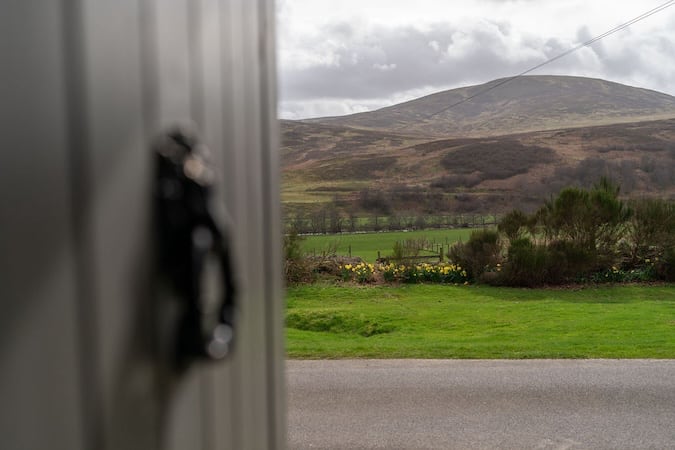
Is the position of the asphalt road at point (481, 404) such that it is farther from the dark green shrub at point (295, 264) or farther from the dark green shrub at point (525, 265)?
the dark green shrub at point (295, 264)

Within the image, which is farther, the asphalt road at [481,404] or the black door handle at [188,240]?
the asphalt road at [481,404]

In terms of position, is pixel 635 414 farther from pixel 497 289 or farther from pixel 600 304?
pixel 497 289

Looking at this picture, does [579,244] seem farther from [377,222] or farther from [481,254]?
[377,222]

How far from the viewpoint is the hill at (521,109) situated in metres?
101

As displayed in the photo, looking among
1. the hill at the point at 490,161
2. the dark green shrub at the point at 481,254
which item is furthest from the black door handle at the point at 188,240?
the hill at the point at 490,161

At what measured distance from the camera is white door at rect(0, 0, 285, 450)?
0.64 m

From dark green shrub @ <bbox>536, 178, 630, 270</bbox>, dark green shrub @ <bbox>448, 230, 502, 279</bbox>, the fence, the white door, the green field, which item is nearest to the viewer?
the white door

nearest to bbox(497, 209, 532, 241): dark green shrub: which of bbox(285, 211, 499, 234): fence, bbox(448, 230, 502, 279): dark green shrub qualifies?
bbox(448, 230, 502, 279): dark green shrub

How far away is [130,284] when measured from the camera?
0.85 m

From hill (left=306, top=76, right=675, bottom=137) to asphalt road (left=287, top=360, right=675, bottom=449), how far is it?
289 ft

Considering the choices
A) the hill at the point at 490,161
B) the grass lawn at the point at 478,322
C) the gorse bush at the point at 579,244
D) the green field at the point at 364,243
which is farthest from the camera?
the hill at the point at 490,161

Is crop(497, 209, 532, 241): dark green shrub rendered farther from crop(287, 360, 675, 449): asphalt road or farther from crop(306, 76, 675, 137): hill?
crop(306, 76, 675, 137): hill

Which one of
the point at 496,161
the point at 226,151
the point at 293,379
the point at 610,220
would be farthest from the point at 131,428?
the point at 496,161

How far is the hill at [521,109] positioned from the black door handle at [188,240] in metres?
95.1
